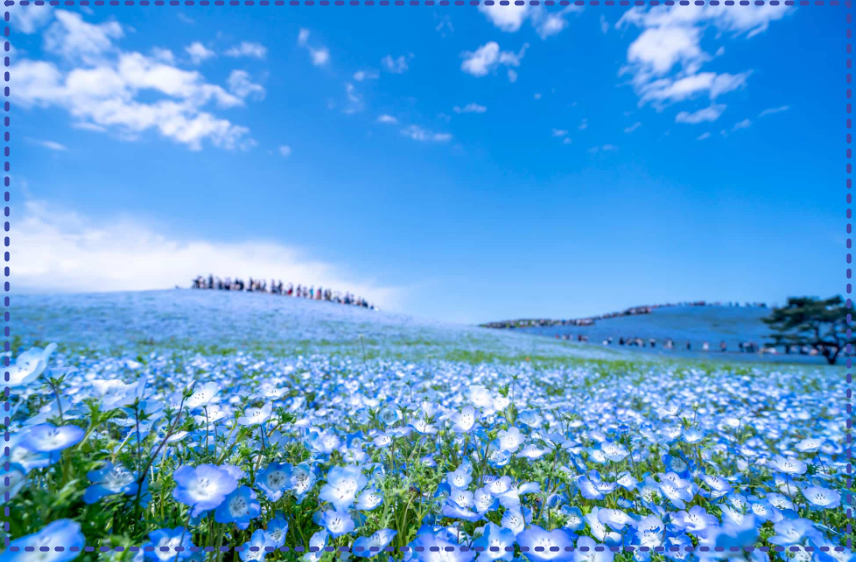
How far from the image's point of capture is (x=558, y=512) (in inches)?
66.6

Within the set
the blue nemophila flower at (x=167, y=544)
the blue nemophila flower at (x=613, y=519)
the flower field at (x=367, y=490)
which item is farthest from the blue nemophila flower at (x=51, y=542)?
the blue nemophila flower at (x=613, y=519)

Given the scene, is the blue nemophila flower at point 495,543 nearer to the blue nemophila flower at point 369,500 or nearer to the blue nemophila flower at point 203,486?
the blue nemophila flower at point 369,500

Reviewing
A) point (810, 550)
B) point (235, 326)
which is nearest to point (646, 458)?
point (810, 550)

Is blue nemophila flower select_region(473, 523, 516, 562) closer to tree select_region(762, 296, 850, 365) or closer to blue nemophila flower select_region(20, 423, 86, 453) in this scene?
blue nemophila flower select_region(20, 423, 86, 453)

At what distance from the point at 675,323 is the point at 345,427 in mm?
63081

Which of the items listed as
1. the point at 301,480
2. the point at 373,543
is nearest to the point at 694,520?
the point at 373,543

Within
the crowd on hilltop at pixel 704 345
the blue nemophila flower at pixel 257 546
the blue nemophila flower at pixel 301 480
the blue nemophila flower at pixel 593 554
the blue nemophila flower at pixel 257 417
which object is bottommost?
the crowd on hilltop at pixel 704 345

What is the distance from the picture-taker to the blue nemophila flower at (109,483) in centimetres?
109

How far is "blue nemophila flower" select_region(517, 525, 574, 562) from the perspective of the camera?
1.32 m

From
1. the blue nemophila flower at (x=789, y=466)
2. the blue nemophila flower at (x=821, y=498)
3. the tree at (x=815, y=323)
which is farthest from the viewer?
the tree at (x=815, y=323)

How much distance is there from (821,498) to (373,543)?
7.43 ft

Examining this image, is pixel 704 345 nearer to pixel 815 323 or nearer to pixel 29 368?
pixel 815 323

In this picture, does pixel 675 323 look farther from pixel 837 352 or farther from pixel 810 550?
pixel 810 550

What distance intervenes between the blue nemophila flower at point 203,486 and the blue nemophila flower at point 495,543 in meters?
0.82
